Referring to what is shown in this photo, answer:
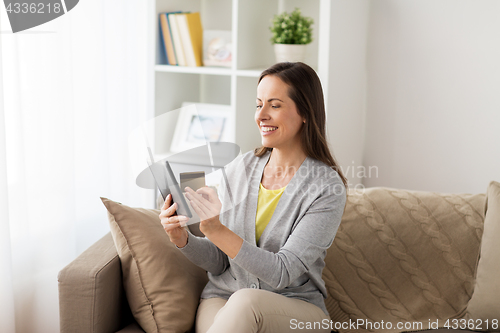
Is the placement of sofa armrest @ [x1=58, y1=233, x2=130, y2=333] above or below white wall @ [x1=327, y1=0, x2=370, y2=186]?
below

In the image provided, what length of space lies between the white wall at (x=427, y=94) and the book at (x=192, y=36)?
27.3 inches

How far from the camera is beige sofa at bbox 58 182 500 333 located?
5.28ft

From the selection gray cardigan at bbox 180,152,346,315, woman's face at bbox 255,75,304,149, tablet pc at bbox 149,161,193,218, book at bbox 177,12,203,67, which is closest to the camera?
tablet pc at bbox 149,161,193,218

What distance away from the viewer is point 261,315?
1265 mm

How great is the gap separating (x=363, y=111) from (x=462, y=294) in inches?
41.9

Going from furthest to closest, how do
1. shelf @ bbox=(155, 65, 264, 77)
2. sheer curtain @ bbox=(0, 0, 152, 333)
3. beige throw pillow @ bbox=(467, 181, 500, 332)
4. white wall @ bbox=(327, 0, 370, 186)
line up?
shelf @ bbox=(155, 65, 264, 77) → white wall @ bbox=(327, 0, 370, 186) → sheer curtain @ bbox=(0, 0, 152, 333) → beige throw pillow @ bbox=(467, 181, 500, 332)

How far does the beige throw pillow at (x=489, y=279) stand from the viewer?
1.55 meters

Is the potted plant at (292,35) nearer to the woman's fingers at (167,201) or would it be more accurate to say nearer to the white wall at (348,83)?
the white wall at (348,83)

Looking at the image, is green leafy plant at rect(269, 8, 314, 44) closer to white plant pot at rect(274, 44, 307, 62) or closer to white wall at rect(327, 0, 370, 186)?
white plant pot at rect(274, 44, 307, 62)

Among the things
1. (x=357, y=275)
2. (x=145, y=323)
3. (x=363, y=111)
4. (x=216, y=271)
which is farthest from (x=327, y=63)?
(x=145, y=323)

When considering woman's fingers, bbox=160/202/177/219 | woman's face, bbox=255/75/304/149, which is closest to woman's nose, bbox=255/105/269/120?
woman's face, bbox=255/75/304/149

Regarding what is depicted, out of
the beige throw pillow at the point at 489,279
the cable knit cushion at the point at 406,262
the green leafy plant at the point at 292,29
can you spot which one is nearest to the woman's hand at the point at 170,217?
the cable knit cushion at the point at 406,262

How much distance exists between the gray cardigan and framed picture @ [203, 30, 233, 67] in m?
0.90

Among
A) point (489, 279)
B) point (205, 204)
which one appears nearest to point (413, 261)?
point (489, 279)
